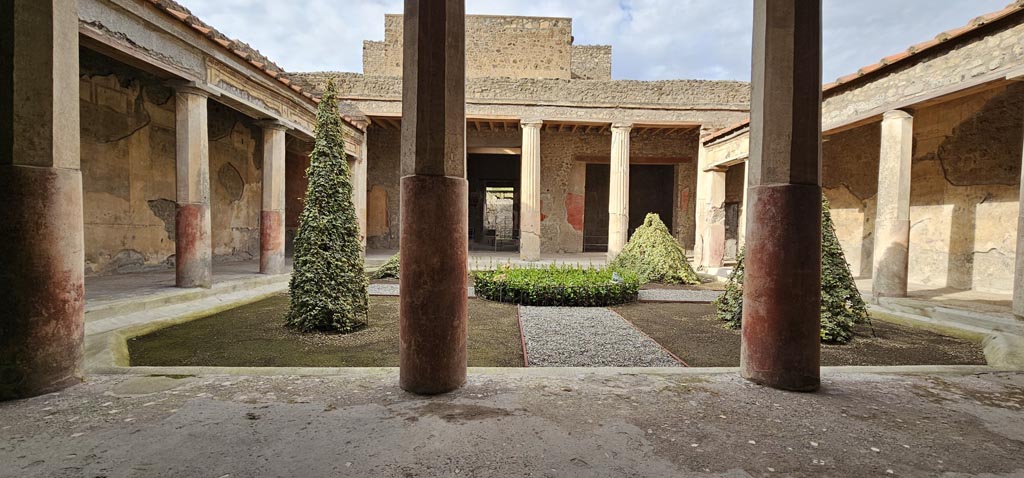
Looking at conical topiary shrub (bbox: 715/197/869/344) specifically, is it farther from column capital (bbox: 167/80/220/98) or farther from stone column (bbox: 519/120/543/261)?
stone column (bbox: 519/120/543/261)

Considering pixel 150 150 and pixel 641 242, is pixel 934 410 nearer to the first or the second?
pixel 641 242

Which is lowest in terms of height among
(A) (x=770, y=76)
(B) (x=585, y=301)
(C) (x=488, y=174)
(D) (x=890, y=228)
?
(B) (x=585, y=301)

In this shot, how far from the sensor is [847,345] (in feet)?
→ 17.4

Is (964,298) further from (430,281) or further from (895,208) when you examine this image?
(430,281)

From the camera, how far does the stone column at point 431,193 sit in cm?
284

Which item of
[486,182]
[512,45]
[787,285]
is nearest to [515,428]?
[787,285]

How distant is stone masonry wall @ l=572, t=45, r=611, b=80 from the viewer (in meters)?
22.5

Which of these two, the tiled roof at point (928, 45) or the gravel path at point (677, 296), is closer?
the tiled roof at point (928, 45)

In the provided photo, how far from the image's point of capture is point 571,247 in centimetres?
1870

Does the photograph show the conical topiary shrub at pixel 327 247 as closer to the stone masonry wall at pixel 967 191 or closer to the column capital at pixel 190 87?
the column capital at pixel 190 87

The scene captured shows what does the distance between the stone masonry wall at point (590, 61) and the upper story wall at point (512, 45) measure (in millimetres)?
3600

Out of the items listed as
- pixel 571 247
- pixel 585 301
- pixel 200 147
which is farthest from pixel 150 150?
pixel 571 247

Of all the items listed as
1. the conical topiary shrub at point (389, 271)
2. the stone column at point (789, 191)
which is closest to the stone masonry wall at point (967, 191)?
the stone column at point (789, 191)

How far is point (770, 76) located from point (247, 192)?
1352 cm
